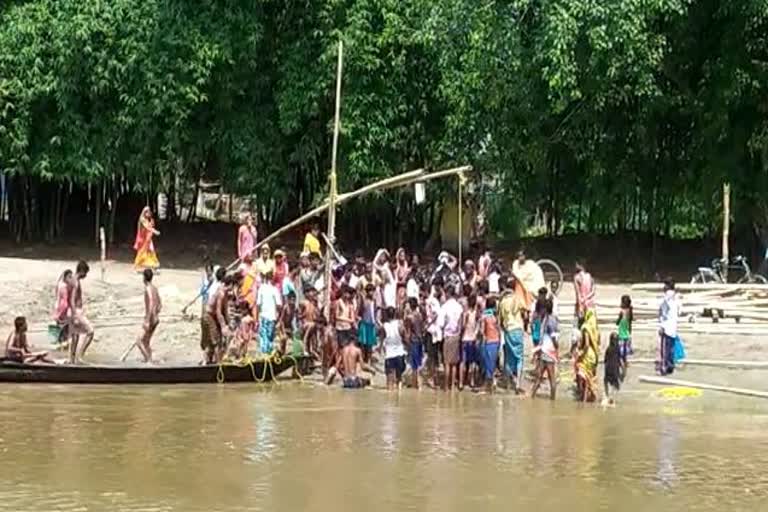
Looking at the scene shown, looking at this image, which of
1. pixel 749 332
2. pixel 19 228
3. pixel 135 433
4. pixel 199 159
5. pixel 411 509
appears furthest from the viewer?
pixel 19 228

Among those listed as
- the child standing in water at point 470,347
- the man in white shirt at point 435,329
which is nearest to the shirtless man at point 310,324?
the man in white shirt at point 435,329

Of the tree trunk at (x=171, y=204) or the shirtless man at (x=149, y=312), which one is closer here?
the shirtless man at (x=149, y=312)

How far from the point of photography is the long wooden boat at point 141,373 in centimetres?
1784

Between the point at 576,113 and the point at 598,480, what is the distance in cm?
1744

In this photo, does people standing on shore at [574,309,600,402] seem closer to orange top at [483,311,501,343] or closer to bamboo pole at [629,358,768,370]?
orange top at [483,311,501,343]

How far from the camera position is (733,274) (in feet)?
93.5

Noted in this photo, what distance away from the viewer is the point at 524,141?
28.9 meters

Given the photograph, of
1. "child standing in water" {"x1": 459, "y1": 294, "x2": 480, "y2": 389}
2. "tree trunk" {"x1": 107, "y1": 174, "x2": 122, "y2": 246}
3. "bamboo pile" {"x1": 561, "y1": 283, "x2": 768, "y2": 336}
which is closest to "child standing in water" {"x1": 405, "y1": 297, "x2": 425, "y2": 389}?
"child standing in water" {"x1": 459, "y1": 294, "x2": 480, "y2": 389}

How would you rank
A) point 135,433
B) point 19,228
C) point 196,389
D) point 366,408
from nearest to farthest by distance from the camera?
point 135,433, point 366,408, point 196,389, point 19,228

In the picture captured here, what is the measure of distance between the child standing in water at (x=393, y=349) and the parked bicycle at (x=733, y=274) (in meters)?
9.49

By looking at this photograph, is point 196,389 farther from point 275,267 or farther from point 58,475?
point 58,475

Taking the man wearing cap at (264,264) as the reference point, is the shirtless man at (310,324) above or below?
below

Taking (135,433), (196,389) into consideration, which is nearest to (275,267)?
(196,389)

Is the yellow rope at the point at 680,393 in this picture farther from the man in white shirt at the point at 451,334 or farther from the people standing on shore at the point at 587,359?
the man in white shirt at the point at 451,334
